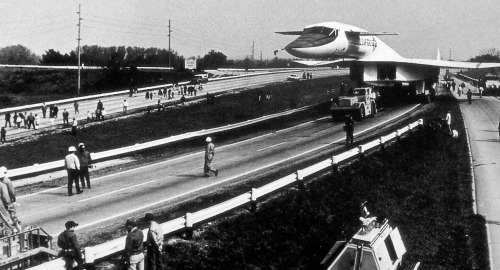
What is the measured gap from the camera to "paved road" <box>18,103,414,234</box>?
16.5 m

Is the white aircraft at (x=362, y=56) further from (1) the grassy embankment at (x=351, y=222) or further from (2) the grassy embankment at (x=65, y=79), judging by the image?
(2) the grassy embankment at (x=65, y=79)

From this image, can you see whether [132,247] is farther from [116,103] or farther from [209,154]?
[116,103]

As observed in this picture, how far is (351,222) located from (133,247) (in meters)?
10.9

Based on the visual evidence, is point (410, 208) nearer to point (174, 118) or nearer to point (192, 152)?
point (192, 152)

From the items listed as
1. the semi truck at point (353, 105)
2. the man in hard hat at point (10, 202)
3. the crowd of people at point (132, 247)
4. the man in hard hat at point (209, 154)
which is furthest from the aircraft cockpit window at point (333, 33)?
the crowd of people at point (132, 247)

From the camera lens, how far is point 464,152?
105ft

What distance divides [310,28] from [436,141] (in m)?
15.9

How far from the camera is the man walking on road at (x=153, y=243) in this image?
1054 centimetres

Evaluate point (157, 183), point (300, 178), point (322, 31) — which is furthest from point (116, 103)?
point (300, 178)

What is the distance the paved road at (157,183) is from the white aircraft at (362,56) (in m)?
11.3

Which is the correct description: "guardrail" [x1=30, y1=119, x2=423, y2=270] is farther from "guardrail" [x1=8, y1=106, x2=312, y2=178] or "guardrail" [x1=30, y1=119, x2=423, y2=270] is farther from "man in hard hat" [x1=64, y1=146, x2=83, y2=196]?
"guardrail" [x1=8, y1=106, x2=312, y2=178]

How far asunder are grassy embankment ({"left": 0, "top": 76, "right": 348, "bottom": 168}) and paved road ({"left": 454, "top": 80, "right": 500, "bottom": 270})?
1431cm

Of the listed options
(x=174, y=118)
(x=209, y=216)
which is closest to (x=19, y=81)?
(x=174, y=118)

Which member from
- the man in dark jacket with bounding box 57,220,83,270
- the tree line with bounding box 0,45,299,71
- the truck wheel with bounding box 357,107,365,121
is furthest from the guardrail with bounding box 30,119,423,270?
the tree line with bounding box 0,45,299,71
